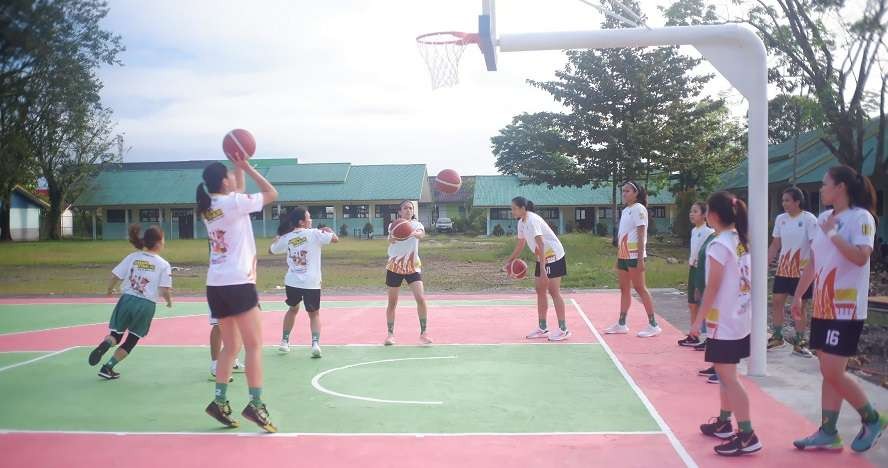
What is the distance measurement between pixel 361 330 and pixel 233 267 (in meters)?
5.80

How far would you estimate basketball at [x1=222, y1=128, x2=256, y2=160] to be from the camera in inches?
230

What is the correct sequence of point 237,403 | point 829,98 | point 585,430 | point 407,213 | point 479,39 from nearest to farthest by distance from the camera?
1. point 585,430
2. point 237,403
3. point 479,39
4. point 407,213
5. point 829,98

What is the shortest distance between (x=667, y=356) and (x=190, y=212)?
50.5 metres

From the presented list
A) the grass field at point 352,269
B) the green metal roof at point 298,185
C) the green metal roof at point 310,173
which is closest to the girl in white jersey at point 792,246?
the grass field at point 352,269

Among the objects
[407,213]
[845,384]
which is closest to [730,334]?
[845,384]

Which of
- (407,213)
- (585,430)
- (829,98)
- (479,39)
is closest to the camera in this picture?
(585,430)

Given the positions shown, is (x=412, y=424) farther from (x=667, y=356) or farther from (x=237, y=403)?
(x=667, y=356)

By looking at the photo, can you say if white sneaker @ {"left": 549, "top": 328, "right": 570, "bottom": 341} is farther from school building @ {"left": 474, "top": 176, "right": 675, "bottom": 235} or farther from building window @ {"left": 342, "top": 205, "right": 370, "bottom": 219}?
building window @ {"left": 342, "top": 205, "right": 370, "bottom": 219}

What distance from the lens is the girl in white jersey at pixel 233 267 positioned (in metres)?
5.70

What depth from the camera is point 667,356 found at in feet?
29.3

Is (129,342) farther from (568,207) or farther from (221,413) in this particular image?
(568,207)

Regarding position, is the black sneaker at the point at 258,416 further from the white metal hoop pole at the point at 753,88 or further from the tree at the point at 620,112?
the tree at the point at 620,112

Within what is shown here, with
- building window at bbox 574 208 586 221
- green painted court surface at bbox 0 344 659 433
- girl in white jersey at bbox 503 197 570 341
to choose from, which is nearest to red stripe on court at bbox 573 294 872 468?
green painted court surface at bbox 0 344 659 433

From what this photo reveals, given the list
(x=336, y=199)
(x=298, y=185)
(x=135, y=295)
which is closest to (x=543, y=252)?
(x=135, y=295)
